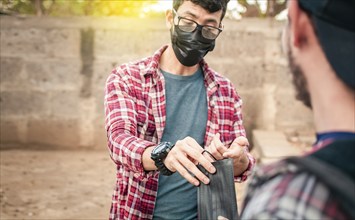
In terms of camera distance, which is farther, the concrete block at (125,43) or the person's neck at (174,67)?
the concrete block at (125,43)

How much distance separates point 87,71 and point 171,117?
412 cm

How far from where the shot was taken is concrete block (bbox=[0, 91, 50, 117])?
595 cm

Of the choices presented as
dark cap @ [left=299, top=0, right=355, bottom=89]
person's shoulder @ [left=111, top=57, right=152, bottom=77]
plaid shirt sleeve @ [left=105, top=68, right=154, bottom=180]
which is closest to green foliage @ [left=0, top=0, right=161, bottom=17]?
person's shoulder @ [left=111, top=57, right=152, bottom=77]

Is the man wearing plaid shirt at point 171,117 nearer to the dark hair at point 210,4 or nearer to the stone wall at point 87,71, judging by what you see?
the dark hair at point 210,4

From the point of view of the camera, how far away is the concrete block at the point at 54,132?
604 cm

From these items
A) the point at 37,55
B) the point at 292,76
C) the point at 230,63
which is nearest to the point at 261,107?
the point at 230,63

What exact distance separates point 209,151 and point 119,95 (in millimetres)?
504

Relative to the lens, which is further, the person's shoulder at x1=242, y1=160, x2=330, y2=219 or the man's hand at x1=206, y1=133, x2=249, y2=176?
the man's hand at x1=206, y1=133, x2=249, y2=176

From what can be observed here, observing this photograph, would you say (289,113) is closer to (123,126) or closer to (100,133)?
Answer: (100,133)

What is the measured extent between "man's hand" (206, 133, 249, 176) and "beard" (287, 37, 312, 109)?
0.77 meters

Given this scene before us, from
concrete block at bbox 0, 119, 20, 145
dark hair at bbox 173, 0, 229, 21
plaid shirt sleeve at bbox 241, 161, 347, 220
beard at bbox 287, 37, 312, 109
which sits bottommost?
concrete block at bbox 0, 119, 20, 145

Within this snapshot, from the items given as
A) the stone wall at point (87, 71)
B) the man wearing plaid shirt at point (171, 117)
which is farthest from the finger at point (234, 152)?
the stone wall at point (87, 71)

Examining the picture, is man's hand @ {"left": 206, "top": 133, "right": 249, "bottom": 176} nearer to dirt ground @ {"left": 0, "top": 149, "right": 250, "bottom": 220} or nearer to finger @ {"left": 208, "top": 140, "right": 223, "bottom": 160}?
finger @ {"left": 208, "top": 140, "right": 223, "bottom": 160}

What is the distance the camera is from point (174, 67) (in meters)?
2.31
